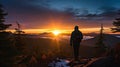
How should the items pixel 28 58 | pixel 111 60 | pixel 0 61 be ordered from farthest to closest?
pixel 28 58 → pixel 0 61 → pixel 111 60

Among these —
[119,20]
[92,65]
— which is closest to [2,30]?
[92,65]

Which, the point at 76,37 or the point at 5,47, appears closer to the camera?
the point at 76,37

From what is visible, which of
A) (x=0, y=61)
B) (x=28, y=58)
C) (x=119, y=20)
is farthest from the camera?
(x=119, y=20)

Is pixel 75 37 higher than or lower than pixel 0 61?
higher

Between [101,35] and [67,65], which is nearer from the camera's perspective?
[67,65]

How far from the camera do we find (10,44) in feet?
108

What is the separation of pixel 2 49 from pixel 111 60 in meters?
14.8

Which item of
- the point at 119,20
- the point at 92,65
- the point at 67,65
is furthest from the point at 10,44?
the point at 119,20

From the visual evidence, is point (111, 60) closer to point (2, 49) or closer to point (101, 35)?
point (2, 49)

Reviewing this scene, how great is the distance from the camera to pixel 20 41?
179ft

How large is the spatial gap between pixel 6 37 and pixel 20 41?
2200cm

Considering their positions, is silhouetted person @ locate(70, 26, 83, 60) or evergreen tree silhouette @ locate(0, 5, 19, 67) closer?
silhouetted person @ locate(70, 26, 83, 60)

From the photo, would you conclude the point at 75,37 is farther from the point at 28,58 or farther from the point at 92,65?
the point at 28,58

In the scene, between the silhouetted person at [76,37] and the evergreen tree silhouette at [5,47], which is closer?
the silhouetted person at [76,37]
